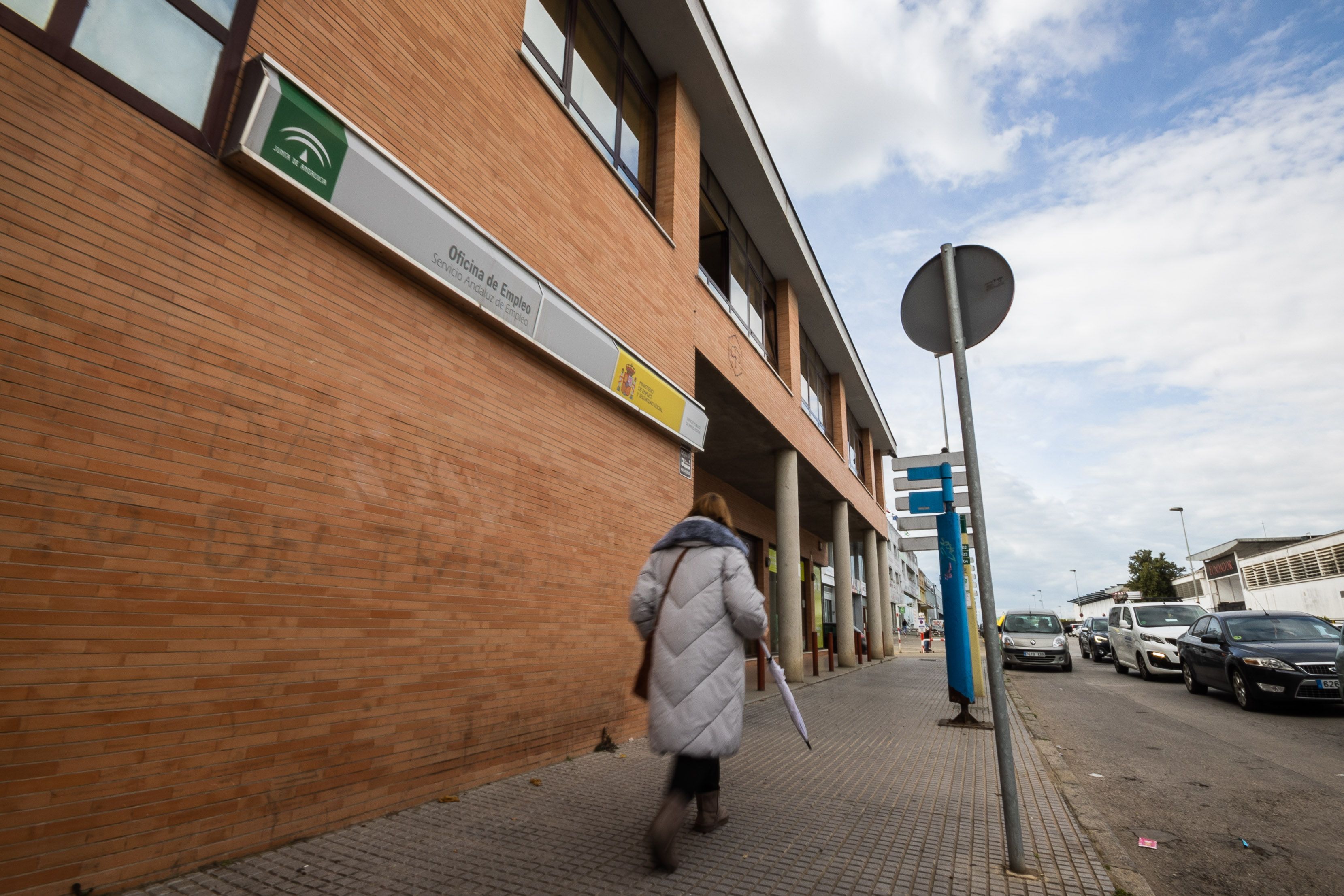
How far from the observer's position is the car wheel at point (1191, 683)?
11.3m

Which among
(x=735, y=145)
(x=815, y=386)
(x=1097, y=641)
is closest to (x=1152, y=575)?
(x=1097, y=641)

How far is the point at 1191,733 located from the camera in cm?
790

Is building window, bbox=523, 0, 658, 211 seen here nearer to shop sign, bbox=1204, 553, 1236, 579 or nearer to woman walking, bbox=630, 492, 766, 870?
woman walking, bbox=630, 492, 766, 870

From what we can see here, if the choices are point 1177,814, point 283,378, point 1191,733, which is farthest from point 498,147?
point 1191,733

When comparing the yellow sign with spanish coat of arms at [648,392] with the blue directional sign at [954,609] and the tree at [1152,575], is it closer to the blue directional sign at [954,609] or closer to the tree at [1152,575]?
the blue directional sign at [954,609]

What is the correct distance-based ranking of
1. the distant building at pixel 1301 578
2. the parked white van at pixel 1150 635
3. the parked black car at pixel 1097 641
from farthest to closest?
the distant building at pixel 1301 578, the parked black car at pixel 1097 641, the parked white van at pixel 1150 635

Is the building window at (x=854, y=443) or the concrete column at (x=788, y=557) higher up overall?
the building window at (x=854, y=443)

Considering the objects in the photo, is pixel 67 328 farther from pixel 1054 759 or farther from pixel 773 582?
pixel 773 582

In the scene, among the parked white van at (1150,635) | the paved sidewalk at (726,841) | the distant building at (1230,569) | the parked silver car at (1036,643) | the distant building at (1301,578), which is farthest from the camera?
the distant building at (1230,569)

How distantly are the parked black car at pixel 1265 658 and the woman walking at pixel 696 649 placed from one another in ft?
28.1

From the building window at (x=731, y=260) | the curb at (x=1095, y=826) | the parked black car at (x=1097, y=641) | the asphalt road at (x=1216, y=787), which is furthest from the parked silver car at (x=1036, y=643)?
the curb at (x=1095, y=826)

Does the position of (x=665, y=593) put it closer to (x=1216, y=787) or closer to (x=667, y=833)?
(x=667, y=833)

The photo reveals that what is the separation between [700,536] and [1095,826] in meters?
3.21

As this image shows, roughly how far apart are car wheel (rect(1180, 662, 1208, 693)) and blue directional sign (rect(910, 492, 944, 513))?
20.5 ft
